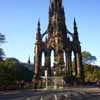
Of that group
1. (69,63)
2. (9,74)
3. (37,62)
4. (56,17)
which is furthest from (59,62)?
(56,17)

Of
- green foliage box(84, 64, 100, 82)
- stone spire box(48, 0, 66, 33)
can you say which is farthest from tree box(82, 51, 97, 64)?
stone spire box(48, 0, 66, 33)

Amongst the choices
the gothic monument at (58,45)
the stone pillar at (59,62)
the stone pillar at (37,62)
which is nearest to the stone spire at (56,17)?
the gothic monument at (58,45)

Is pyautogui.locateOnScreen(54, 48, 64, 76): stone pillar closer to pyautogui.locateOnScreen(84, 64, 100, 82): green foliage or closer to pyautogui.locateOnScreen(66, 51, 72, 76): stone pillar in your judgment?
pyautogui.locateOnScreen(66, 51, 72, 76): stone pillar

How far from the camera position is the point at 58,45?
159 feet

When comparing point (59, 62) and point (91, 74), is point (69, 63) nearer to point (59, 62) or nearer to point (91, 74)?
point (59, 62)

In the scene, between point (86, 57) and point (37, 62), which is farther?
point (86, 57)

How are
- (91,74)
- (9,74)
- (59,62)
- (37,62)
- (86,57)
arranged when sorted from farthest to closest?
(86,57), (91,74), (37,62), (59,62), (9,74)

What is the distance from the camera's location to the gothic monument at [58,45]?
4878cm

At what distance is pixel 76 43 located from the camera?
2194 inches

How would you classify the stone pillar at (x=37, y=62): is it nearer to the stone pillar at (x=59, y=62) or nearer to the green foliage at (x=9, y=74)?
the green foliage at (x=9, y=74)

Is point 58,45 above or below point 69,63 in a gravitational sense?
above

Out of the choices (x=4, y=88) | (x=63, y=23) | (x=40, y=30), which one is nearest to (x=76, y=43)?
(x=63, y=23)

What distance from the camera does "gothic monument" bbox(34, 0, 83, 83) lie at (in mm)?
48781

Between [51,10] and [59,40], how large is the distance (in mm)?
15385
